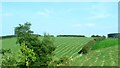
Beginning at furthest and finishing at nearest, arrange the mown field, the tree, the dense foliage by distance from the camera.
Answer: the mown field, the tree, the dense foliage

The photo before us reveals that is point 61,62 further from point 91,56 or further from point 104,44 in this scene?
point 104,44

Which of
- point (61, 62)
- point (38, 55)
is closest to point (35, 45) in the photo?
point (38, 55)

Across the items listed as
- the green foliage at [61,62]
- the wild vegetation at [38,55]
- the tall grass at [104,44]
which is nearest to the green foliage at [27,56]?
the wild vegetation at [38,55]

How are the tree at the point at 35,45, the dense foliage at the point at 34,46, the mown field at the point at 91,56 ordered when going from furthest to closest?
the mown field at the point at 91,56 → the tree at the point at 35,45 → the dense foliage at the point at 34,46

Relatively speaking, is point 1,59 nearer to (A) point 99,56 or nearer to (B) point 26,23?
(B) point 26,23

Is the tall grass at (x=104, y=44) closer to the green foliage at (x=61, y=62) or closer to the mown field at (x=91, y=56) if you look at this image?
the mown field at (x=91, y=56)

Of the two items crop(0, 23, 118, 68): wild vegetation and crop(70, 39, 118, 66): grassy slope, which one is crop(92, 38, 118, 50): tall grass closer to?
crop(70, 39, 118, 66): grassy slope

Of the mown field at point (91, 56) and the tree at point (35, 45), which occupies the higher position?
the tree at point (35, 45)

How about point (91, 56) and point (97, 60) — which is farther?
point (91, 56)

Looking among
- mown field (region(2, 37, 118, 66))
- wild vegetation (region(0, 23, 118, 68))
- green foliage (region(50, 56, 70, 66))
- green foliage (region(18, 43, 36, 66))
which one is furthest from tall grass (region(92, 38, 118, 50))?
green foliage (region(18, 43, 36, 66))

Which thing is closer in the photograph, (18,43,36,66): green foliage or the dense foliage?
(18,43,36,66): green foliage

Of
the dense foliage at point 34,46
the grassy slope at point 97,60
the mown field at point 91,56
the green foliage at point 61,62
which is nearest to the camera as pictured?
the dense foliage at point 34,46

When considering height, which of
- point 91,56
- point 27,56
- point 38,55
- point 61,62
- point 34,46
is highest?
point 34,46

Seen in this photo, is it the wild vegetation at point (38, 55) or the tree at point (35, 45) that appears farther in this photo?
the tree at point (35, 45)
